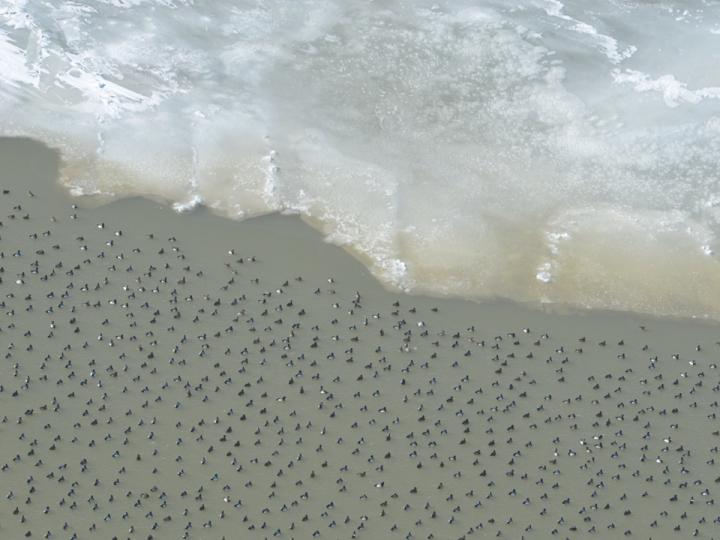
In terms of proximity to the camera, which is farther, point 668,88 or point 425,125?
point 668,88

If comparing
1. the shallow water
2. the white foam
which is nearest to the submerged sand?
the shallow water

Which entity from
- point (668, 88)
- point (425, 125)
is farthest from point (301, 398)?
point (668, 88)

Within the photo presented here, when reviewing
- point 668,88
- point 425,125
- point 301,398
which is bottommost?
point 301,398

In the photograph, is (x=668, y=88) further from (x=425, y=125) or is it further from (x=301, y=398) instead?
(x=301, y=398)

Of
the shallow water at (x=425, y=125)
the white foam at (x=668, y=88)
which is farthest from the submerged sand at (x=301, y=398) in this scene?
the white foam at (x=668, y=88)

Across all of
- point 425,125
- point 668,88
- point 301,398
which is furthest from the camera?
point 668,88

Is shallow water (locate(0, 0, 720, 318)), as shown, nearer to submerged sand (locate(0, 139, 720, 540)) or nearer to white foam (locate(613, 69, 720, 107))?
white foam (locate(613, 69, 720, 107))

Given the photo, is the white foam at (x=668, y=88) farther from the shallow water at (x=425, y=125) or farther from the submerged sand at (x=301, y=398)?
the submerged sand at (x=301, y=398)
